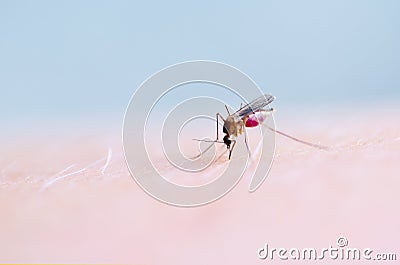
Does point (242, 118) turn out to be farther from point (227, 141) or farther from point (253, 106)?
point (227, 141)

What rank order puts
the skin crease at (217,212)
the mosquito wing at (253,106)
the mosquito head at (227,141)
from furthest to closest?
the mosquito wing at (253,106)
the mosquito head at (227,141)
the skin crease at (217,212)

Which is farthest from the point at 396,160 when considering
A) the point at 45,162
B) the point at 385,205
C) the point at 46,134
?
the point at 46,134

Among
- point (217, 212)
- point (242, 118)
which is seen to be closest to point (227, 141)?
point (242, 118)

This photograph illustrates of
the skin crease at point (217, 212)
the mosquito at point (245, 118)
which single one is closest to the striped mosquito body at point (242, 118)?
the mosquito at point (245, 118)

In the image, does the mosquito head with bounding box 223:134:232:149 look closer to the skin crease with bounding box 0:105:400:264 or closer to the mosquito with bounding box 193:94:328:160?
the mosquito with bounding box 193:94:328:160

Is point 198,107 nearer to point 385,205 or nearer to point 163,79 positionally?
point 163,79

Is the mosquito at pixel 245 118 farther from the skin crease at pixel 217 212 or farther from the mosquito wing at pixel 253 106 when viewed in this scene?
the skin crease at pixel 217 212
